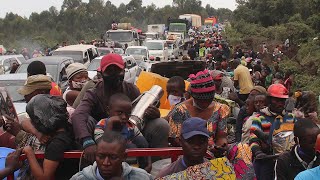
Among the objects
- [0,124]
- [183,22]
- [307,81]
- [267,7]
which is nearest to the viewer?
[0,124]

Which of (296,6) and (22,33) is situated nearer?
(296,6)

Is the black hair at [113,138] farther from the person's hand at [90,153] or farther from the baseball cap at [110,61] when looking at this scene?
the baseball cap at [110,61]

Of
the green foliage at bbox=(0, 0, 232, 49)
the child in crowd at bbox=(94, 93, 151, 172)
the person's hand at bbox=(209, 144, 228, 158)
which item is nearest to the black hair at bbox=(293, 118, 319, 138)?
the person's hand at bbox=(209, 144, 228, 158)

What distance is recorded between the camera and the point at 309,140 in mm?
4504

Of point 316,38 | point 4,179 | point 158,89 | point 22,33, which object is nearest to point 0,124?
point 4,179

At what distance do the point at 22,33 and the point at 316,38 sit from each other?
40.2 m

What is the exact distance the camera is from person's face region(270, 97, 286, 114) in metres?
5.52

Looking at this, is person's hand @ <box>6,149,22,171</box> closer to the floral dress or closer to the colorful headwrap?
the floral dress

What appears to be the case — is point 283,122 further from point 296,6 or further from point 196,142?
point 296,6

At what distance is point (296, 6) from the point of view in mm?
38531

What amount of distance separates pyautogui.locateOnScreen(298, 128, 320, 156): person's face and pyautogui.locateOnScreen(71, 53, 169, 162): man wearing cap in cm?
124

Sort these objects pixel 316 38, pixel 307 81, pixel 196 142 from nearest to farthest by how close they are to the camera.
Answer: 1. pixel 196 142
2. pixel 307 81
3. pixel 316 38

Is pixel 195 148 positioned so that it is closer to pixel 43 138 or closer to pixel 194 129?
pixel 194 129

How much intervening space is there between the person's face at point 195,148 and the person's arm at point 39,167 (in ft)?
3.33
